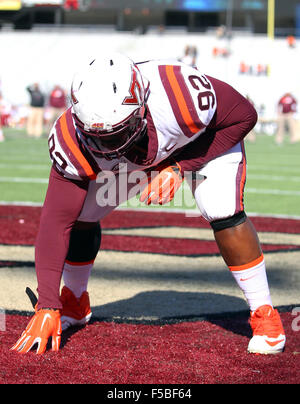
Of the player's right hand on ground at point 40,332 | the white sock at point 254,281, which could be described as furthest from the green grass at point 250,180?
the player's right hand on ground at point 40,332

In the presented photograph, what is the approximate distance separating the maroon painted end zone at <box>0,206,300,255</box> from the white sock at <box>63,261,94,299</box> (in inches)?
72.6

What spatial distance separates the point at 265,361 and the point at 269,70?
3060cm

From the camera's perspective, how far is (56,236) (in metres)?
3.03

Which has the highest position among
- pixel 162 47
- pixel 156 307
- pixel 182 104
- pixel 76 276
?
pixel 182 104

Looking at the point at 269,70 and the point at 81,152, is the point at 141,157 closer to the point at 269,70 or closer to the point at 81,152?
the point at 81,152

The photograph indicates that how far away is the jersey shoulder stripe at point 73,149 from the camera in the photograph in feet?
9.57

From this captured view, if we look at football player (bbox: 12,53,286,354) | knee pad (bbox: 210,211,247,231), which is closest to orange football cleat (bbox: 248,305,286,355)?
football player (bbox: 12,53,286,354)

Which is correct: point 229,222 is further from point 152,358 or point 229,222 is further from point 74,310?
point 74,310

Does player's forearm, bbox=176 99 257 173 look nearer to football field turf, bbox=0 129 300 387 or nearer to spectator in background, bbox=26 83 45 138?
football field turf, bbox=0 129 300 387

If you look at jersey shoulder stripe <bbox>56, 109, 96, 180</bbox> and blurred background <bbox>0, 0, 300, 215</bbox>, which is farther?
blurred background <bbox>0, 0, 300, 215</bbox>

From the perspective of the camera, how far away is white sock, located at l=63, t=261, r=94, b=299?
3490 millimetres

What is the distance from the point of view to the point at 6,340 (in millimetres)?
3158

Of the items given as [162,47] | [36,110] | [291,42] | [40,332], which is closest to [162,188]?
[40,332]

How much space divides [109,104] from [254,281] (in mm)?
1037
